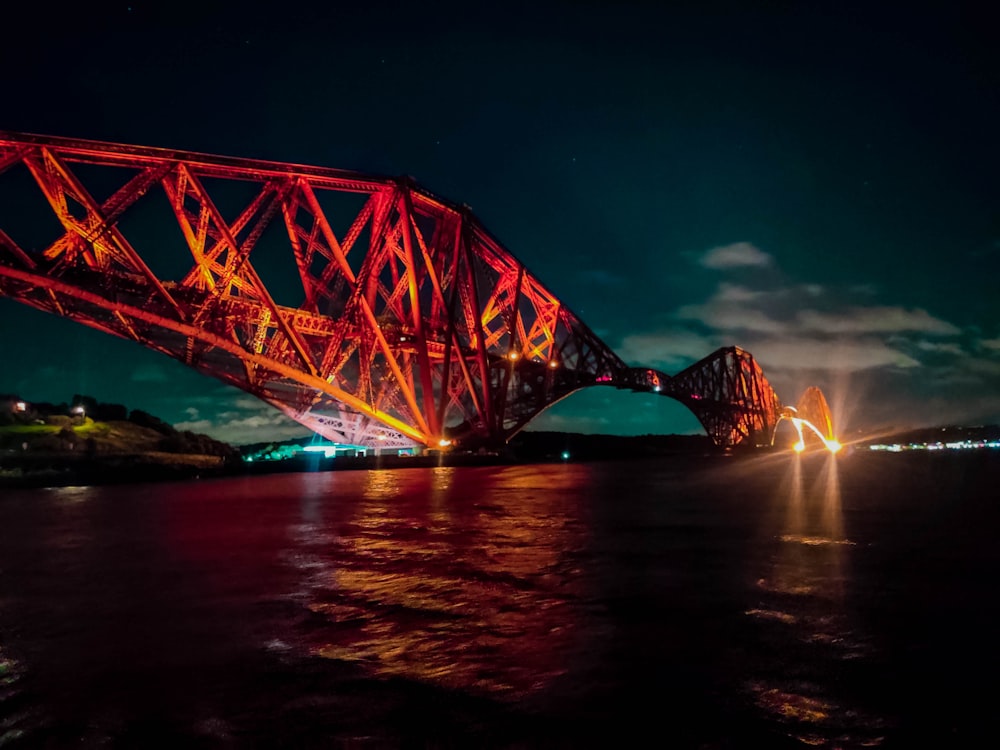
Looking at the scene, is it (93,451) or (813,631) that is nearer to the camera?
(813,631)

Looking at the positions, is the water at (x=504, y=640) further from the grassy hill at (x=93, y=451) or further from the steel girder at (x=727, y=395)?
the steel girder at (x=727, y=395)

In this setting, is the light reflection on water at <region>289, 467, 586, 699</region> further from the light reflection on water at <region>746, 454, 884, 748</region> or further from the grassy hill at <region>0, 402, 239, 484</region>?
the grassy hill at <region>0, 402, 239, 484</region>

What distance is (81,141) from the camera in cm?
2406

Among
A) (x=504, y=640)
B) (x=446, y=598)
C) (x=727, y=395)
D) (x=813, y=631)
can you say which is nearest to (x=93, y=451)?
(x=446, y=598)

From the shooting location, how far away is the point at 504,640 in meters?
4.24

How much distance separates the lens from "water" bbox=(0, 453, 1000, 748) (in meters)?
2.97

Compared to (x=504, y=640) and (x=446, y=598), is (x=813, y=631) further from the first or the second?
(x=446, y=598)

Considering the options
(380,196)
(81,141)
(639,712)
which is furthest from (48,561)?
(380,196)

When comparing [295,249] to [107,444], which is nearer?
[295,249]

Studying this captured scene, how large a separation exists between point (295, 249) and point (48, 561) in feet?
82.7

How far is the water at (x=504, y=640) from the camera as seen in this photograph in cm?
297

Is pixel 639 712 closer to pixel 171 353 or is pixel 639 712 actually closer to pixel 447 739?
pixel 447 739

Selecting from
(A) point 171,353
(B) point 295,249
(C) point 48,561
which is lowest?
(C) point 48,561

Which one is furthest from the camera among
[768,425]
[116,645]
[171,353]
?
[768,425]
